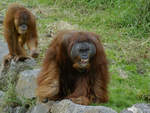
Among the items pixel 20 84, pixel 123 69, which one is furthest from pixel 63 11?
pixel 20 84

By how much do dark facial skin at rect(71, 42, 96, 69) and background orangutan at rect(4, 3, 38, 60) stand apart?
195cm

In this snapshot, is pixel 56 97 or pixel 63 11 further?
pixel 63 11

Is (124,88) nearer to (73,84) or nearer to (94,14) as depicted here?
(73,84)

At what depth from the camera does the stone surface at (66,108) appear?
304cm

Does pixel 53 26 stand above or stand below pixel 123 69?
above

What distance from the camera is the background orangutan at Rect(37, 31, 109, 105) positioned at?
3.55m

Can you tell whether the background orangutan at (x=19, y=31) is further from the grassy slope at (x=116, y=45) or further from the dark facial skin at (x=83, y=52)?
the dark facial skin at (x=83, y=52)

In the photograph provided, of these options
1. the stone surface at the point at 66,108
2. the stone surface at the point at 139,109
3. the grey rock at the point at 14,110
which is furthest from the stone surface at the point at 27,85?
the stone surface at the point at 139,109

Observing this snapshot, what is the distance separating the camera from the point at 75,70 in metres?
3.76

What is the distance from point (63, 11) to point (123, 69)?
309 cm

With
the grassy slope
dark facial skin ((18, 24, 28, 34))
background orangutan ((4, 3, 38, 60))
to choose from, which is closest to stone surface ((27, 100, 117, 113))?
the grassy slope

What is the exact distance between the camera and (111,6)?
7.93m

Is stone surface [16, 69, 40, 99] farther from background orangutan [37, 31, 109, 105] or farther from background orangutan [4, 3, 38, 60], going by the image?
background orangutan [4, 3, 38, 60]

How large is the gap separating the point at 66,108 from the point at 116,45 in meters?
3.10
